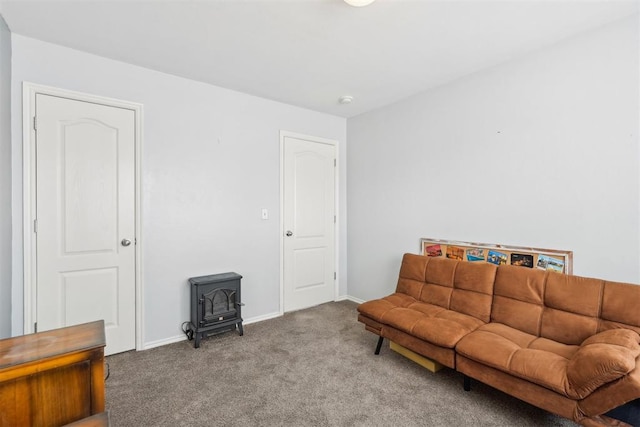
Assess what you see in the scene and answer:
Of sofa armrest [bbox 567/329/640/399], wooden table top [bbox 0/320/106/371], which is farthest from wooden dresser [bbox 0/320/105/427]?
sofa armrest [bbox 567/329/640/399]

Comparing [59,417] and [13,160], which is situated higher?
[13,160]

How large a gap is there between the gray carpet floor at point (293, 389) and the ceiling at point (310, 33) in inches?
101

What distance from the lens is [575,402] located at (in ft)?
4.98

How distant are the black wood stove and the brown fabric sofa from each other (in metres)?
1.32

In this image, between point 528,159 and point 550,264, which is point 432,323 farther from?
point 528,159

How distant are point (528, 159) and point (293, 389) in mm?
2576

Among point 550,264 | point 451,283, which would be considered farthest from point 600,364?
point 451,283

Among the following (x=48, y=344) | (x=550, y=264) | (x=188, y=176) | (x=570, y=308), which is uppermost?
(x=188, y=176)

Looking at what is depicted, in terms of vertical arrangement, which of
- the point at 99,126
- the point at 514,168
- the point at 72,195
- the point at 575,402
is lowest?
the point at 575,402

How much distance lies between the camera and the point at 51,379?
44.1 inches

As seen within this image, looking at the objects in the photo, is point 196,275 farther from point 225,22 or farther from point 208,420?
point 225,22

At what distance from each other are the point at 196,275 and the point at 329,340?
1.48 meters

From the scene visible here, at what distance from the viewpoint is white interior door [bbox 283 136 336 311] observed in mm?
3801

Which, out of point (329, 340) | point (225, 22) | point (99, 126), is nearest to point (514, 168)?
point (329, 340)
